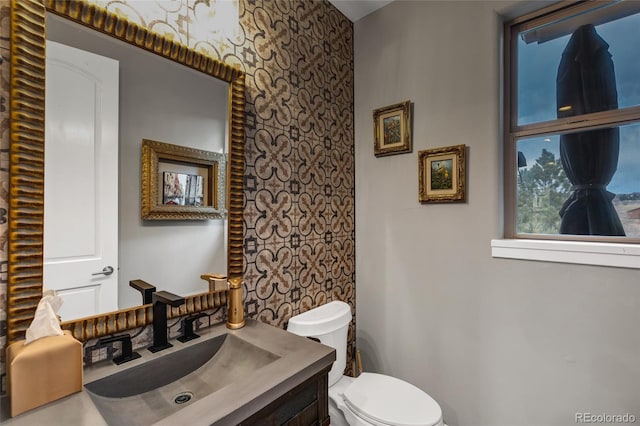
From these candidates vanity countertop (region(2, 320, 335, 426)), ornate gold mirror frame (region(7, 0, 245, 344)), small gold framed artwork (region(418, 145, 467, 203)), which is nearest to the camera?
vanity countertop (region(2, 320, 335, 426))

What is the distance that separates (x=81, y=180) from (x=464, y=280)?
1.70 meters

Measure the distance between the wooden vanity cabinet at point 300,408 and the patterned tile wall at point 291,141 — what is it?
0.55 meters

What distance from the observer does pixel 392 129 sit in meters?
A: 1.84

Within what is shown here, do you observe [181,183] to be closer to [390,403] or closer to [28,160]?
[28,160]

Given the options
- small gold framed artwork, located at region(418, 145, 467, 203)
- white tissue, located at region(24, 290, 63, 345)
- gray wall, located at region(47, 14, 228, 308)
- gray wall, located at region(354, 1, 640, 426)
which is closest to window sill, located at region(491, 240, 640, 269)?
gray wall, located at region(354, 1, 640, 426)

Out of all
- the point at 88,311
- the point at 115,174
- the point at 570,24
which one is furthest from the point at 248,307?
the point at 570,24

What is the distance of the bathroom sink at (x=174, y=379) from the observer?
862 millimetres

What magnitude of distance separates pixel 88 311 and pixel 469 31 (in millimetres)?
2057

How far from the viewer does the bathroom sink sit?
2.83 ft

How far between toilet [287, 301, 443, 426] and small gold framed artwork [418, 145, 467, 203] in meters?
0.81

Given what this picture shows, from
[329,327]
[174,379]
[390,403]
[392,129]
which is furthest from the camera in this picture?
[392,129]

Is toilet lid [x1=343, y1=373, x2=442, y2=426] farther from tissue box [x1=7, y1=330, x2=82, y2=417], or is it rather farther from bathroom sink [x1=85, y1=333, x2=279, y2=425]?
tissue box [x1=7, y1=330, x2=82, y2=417]

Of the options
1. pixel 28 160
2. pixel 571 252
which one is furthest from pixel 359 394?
pixel 28 160
